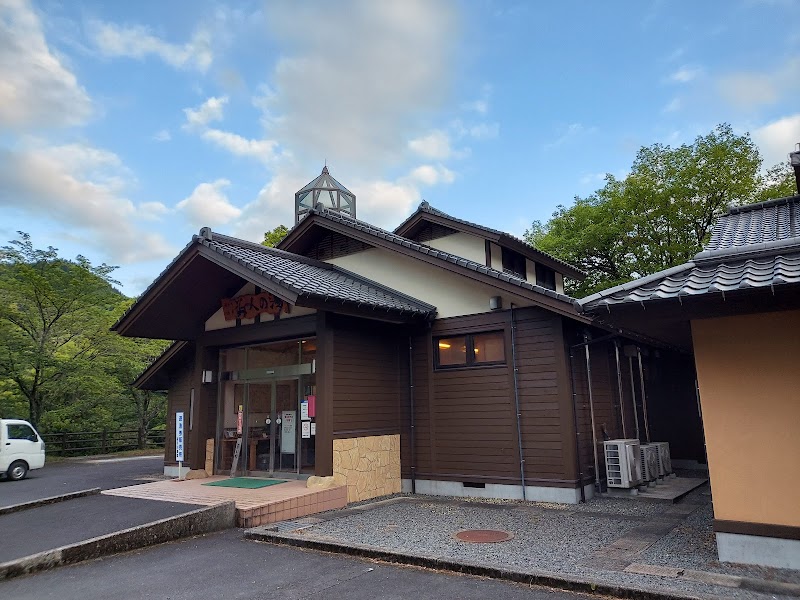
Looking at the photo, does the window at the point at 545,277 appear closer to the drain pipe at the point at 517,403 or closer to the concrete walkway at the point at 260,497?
the drain pipe at the point at 517,403

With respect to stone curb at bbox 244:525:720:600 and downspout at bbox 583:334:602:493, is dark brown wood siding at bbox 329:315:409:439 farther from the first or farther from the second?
downspout at bbox 583:334:602:493

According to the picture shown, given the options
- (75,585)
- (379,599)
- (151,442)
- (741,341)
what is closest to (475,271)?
(741,341)

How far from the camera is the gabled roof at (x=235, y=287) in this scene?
805 centimetres

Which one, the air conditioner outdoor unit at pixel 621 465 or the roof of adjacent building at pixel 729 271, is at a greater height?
the roof of adjacent building at pixel 729 271

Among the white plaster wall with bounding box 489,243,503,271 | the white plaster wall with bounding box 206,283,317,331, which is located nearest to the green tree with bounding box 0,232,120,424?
the white plaster wall with bounding box 206,283,317,331

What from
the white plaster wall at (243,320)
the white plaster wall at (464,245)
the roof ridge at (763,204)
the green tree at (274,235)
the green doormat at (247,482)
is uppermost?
the green tree at (274,235)

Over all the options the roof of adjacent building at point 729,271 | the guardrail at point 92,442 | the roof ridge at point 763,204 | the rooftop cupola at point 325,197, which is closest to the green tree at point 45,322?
the guardrail at point 92,442

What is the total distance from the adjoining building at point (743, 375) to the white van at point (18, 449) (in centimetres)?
1583

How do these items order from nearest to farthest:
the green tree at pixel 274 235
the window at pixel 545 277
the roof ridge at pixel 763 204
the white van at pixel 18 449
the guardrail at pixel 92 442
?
the roof ridge at pixel 763 204 < the window at pixel 545 277 < the white van at pixel 18 449 < the guardrail at pixel 92 442 < the green tree at pixel 274 235

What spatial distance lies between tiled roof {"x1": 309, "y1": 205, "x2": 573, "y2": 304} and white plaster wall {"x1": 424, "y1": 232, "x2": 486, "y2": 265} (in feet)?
2.97

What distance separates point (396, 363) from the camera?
9.97m

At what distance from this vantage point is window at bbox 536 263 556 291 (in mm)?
12806

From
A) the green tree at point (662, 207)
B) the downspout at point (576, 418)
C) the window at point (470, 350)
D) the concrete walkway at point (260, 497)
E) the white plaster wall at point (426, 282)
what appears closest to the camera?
the concrete walkway at point (260, 497)

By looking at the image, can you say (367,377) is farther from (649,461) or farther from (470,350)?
(649,461)
